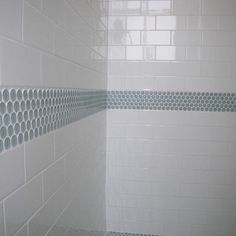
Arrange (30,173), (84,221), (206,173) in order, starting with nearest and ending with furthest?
1. (30,173)
2. (84,221)
3. (206,173)

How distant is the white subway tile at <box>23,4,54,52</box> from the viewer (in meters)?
0.65

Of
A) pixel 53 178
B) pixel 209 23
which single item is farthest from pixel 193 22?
pixel 53 178

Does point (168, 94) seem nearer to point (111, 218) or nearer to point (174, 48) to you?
point (174, 48)

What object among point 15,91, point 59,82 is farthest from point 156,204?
point 15,91

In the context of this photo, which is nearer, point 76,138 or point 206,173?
point 76,138

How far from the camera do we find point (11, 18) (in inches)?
A: 22.8

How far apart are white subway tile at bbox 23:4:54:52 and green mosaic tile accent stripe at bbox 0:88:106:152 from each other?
13cm

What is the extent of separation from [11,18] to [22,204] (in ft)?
1.50

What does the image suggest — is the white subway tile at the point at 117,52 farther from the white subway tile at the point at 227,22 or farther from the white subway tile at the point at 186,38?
the white subway tile at the point at 227,22

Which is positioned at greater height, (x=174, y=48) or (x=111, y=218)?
(x=174, y=48)

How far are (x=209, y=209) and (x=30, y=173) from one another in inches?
62.5

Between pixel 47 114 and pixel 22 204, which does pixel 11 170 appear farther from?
pixel 47 114

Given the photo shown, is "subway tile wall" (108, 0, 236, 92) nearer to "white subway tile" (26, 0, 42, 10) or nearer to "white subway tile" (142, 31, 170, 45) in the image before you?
"white subway tile" (142, 31, 170, 45)

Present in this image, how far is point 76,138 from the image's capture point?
113cm
